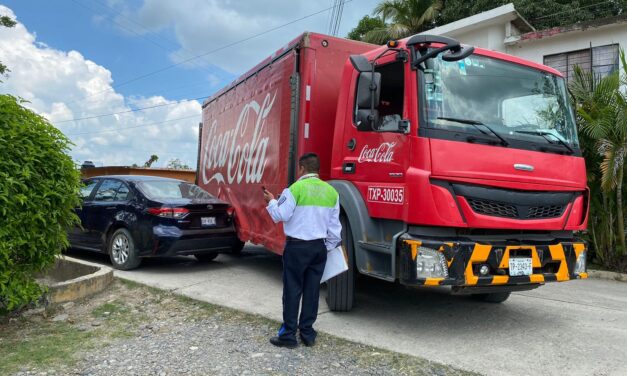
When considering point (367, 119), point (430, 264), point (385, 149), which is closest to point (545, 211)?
point (430, 264)

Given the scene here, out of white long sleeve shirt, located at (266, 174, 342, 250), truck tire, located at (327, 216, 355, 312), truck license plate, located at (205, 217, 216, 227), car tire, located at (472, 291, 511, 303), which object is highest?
white long sleeve shirt, located at (266, 174, 342, 250)

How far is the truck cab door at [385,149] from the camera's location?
4.35 metres

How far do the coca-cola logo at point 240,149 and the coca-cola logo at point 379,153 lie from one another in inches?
75.5

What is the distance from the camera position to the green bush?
13.9 ft

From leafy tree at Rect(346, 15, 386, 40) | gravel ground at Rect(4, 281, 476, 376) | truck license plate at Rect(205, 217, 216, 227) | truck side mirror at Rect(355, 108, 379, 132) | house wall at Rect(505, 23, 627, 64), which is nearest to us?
gravel ground at Rect(4, 281, 476, 376)

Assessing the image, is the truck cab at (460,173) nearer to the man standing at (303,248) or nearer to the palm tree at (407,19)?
the man standing at (303,248)

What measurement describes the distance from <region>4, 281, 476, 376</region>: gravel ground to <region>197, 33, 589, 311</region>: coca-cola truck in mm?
720

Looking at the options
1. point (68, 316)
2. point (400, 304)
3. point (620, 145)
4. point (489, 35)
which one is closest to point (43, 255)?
point (68, 316)

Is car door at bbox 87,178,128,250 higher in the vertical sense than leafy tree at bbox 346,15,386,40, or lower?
lower

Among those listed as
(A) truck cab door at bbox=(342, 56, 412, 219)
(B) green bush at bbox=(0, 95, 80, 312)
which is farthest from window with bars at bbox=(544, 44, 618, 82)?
(B) green bush at bbox=(0, 95, 80, 312)

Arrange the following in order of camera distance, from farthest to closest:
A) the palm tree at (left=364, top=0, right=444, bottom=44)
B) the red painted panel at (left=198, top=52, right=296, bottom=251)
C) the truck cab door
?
1. the palm tree at (left=364, top=0, right=444, bottom=44)
2. the red painted panel at (left=198, top=52, right=296, bottom=251)
3. the truck cab door

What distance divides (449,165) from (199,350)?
8.30 feet

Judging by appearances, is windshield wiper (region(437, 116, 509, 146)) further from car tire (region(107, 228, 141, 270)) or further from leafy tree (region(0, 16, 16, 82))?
leafy tree (region(0, 16, 16, 82))

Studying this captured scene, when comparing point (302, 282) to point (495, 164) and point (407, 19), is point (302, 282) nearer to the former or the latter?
point (495, 164)
